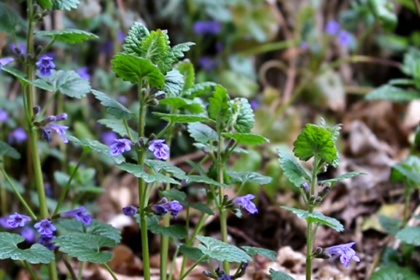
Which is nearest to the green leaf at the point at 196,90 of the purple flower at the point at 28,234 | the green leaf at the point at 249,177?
the green leaf at the point at 249,177

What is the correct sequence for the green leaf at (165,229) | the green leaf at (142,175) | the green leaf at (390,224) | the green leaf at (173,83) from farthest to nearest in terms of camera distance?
the green leaf at (390,224) → the green leaf at (165,229) → the green leaf at (173,83) → the green leaf at (142,175)

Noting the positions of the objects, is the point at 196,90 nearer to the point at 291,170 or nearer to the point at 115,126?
the point at 115,126

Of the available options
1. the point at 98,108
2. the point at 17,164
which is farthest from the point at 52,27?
the point at 17,164

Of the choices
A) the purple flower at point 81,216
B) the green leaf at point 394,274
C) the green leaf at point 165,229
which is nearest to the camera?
the green leaf at point 165,229

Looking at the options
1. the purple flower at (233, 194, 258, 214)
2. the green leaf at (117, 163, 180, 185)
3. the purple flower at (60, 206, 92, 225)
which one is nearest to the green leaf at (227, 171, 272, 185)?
the purple flower at (233, 194, 258, 214)

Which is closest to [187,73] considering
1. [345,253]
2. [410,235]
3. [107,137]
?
[345,253]

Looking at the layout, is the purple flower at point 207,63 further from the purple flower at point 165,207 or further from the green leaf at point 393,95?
the purple flower at point 165,207
